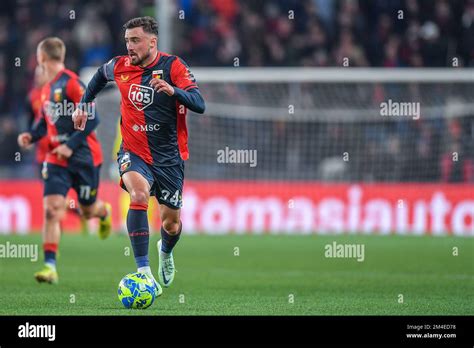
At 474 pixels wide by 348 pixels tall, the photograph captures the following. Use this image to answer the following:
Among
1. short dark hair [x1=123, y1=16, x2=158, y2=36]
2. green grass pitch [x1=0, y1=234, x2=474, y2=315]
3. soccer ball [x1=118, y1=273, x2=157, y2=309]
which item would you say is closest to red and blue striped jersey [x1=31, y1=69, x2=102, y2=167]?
green grass pitch [x1=0, y1=234, x2=474, y2=315]

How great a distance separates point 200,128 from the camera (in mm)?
21312

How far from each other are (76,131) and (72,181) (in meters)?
0.64

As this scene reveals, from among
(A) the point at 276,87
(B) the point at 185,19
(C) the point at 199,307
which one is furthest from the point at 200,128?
(C) the point at 199,307

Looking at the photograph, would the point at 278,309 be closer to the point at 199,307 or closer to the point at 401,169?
the point at 199,307

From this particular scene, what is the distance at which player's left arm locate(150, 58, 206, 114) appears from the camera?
28.2ft

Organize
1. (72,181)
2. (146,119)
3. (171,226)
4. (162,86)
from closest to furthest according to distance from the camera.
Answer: (162,86) → (146,119) → (171,226) → (72,181)

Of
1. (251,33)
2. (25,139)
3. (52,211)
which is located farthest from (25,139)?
(251,33)

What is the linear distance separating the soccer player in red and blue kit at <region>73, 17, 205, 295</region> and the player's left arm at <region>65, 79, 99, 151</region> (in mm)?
1872

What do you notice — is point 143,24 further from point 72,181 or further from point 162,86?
point 72,181

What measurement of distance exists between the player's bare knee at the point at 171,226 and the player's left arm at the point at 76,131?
7.20 ft

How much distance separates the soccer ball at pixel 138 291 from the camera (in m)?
8.73

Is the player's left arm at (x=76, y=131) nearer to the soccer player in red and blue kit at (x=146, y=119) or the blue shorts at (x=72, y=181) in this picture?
the blue shorts at (x=72, y=181)

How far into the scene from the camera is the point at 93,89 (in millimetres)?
9695
